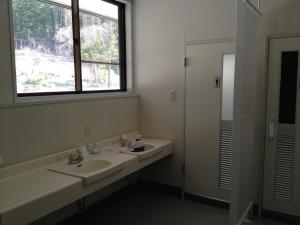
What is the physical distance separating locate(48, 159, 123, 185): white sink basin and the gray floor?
2.38 ft

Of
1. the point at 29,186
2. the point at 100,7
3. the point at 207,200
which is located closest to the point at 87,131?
the point at 29,186

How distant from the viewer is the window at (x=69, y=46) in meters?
2.63

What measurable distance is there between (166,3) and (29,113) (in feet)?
7.07

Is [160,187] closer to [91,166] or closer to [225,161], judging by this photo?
[225,161]

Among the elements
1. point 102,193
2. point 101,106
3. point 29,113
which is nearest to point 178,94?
point 101,106

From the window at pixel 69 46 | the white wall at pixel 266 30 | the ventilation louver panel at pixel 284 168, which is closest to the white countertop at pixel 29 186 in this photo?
the window at pixel 69 46

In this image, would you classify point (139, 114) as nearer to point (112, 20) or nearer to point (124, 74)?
point (124, 74)

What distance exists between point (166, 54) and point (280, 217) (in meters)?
2.33

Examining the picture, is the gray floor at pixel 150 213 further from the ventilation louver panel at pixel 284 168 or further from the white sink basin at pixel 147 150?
the white sink basin at pixel 147 150

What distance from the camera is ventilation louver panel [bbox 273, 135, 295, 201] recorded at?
293 cm

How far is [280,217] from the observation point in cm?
302

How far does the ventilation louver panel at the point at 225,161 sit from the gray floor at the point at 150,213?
330 millimetres

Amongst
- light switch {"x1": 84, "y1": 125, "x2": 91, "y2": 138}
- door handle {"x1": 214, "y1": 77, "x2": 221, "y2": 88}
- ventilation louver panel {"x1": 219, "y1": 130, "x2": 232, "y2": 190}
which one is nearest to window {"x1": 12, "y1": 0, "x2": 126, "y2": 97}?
light switch {"x1": 84, "y1": 125, "x2": 91, "y2": 138}

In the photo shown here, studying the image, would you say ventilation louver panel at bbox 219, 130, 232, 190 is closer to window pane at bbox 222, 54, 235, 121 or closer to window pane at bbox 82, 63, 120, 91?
window pane at bbox 222, 54, 235, 121
